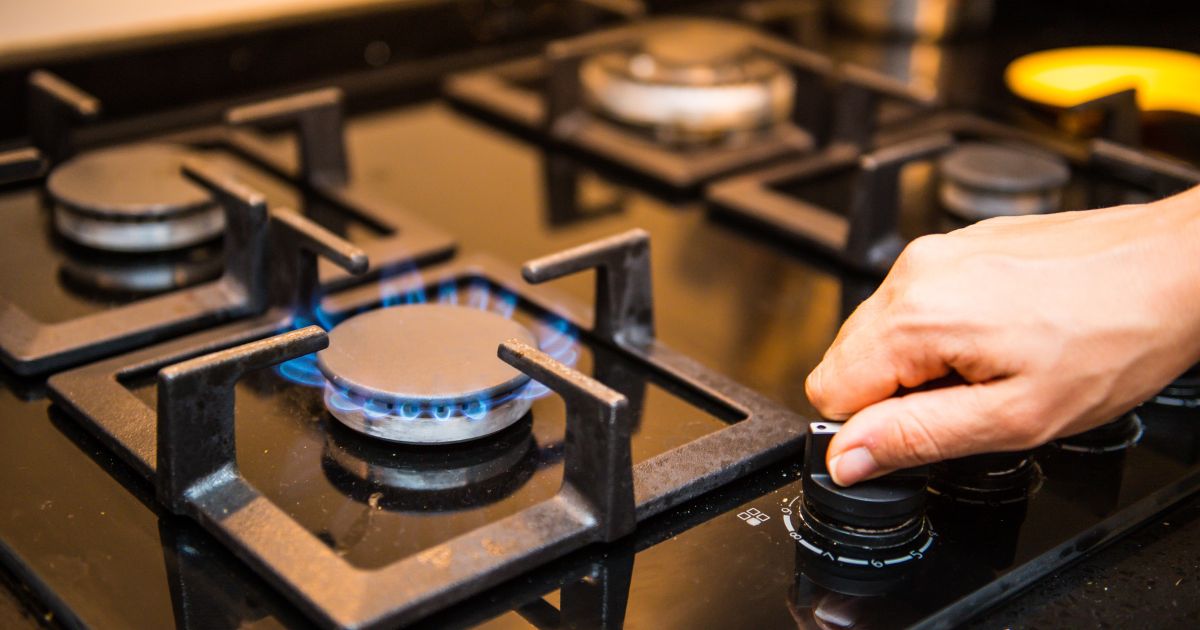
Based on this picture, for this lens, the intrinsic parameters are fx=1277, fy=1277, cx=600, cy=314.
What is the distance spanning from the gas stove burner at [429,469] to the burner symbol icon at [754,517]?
0.12 metres

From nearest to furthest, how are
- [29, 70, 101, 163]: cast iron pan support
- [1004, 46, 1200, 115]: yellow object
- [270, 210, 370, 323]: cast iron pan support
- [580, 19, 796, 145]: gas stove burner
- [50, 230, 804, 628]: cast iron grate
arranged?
1. [50, 230, 804, 628]: cast iron grate
2. [270, 210, 370, 323]: cast iron pan support
3. [29, 70, 101, 163]: cast iron pan support
4. [580, 19, 796, 145]: gas stove burner
5. [1004, 46, 1200, 115]: yellow object

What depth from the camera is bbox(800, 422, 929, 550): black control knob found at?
25.5 inches

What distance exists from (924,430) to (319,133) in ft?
2.14

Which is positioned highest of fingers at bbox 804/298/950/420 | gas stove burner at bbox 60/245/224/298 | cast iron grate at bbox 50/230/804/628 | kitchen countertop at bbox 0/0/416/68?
kitchen countertop at bbox 0/0/416/68

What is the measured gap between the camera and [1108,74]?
1381 millimetres

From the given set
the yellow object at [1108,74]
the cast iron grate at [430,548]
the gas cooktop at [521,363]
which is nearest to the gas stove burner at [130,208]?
the gas cooktop at [521,363]

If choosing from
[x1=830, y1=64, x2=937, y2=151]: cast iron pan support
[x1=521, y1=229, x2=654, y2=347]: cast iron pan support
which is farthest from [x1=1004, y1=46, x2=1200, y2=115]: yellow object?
[x1=521, y1=229, x2=654, y2=347]: cast iron pan support

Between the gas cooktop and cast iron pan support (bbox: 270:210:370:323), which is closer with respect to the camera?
the gas cooktop

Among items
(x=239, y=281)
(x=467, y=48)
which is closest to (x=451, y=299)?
(x=239, y=281)

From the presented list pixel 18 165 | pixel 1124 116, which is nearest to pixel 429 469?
pixel 18 165

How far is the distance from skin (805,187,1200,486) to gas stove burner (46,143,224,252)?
534 mm

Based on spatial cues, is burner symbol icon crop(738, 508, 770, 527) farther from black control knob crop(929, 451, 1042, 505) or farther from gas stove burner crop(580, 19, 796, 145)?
gas stove burner crop(580, 19, 796, 145)

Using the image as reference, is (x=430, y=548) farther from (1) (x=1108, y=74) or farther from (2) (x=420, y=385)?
(1) (x=1108, y=74)

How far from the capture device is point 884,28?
1.53 metres
